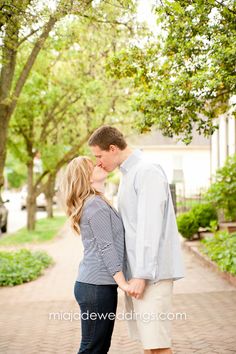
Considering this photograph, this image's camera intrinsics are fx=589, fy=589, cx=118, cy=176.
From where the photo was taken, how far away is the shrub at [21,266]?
11.3m

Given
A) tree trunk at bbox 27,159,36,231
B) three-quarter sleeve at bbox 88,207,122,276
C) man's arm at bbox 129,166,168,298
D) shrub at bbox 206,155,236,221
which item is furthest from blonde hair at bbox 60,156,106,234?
tree trunk at bbox 27,159,36,231

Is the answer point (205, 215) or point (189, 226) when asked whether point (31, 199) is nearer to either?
point (189, 226)

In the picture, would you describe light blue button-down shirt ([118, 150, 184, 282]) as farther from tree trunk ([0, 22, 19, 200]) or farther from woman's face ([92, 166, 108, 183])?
tree trunk ([0, 22, 19, 200])

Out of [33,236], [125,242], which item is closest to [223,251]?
[125,242]

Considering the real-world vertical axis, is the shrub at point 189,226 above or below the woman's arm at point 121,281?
below

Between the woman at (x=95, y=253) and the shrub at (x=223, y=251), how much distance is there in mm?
5984

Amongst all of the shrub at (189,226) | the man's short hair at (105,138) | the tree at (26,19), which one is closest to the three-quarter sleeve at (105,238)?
the man's short hair at (105,138)

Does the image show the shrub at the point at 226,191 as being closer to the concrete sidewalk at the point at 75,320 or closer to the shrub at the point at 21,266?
the concrete sidewalk at the point at 75,320

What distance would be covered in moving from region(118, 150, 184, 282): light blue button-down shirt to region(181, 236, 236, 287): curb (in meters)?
6.15

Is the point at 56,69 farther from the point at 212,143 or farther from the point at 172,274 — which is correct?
the point at 172,274

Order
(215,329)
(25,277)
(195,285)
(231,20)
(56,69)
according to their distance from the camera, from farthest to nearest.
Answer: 1. (56,69)
2. (25,277)
3. (195,285)
4. (231,20)
5. (215,329)

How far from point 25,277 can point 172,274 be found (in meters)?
8.00

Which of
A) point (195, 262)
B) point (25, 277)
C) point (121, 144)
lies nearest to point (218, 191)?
Result: point (195, 262)

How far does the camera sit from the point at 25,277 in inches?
451
